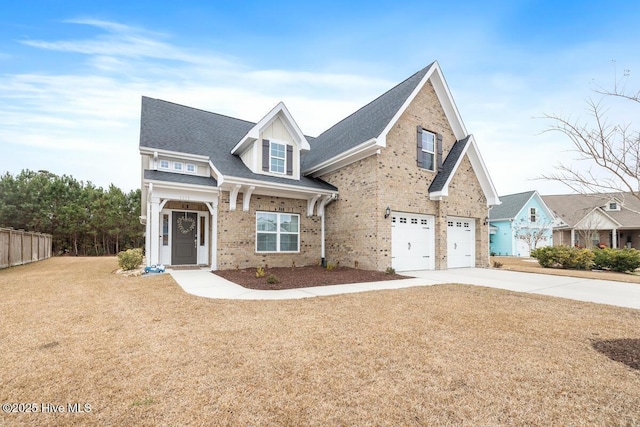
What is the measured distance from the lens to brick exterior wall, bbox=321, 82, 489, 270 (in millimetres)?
11305

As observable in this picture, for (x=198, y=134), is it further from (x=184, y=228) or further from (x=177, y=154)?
(x=184, y=228)

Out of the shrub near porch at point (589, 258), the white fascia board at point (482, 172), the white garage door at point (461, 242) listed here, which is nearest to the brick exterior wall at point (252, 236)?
the white garage door at point (461, 242)

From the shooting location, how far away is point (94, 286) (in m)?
8.17

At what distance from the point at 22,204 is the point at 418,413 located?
34.6 meters

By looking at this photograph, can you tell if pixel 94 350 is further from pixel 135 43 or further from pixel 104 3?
pixel 135 43

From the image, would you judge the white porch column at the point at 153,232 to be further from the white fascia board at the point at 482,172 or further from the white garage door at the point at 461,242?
the white fascia board at the point at 482,172

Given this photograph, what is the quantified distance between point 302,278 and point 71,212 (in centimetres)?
2640

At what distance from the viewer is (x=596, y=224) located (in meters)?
25.9

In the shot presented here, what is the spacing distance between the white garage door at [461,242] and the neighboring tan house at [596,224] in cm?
1720

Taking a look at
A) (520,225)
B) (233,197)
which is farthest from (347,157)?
(520,225)

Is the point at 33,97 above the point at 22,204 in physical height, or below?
above

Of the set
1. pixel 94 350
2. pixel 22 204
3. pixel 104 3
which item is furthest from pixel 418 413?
pixel 22 204

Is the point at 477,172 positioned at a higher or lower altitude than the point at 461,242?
higher

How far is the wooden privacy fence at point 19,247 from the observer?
13211 millimetres
